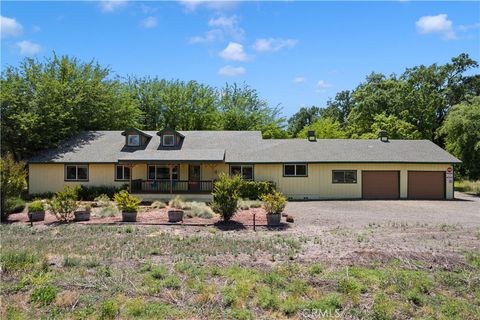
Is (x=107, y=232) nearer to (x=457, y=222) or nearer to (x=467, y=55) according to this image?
(x=457, y=222)

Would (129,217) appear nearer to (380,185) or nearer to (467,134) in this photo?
(380,185)

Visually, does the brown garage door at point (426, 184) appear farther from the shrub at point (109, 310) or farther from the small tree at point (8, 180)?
the shrub at point (109, 310)

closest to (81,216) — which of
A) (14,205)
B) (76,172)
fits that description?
(14,205)

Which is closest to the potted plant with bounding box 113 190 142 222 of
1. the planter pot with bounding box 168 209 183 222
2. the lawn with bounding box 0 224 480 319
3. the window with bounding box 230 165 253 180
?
the planter pot with bounding box 168 209 183 222

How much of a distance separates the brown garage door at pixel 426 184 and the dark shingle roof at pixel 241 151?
40.0 inches

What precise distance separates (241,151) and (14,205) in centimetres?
1477

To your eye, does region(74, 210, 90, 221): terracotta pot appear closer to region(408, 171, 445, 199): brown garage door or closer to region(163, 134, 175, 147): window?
region(163, 134, 175, 147): window

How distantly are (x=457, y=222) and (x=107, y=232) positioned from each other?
13567 mm

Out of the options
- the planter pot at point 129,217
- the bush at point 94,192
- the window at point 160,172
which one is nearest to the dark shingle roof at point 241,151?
the window at point 160,172

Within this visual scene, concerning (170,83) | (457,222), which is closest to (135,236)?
(457,222)

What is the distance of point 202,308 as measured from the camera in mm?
7184

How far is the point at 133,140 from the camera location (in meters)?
29.3

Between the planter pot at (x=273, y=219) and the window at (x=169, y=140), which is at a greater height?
the window at (x=169, y=140)

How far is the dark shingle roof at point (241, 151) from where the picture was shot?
26.9 m
